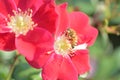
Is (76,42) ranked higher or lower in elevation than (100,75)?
higher

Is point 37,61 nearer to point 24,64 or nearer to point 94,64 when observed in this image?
point 24,64

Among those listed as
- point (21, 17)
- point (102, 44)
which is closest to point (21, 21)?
point (21, 17)

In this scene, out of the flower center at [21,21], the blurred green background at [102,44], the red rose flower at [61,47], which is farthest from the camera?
the blurred green background at [102,44]

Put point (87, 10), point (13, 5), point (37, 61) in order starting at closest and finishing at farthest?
point (37, 61)
point (13, 5)
point (87, 10)

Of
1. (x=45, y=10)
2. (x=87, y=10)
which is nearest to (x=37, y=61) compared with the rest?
(x=45, y=10)

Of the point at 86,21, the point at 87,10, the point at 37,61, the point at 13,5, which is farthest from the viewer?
the point at 87,10

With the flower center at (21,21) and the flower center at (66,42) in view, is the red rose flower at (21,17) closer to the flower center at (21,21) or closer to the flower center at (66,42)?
the flower center at (21,21)

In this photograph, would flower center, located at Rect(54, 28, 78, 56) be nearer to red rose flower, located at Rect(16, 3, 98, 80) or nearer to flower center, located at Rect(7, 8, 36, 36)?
red rose flower, located at Rect(16, 3, 98, 80)

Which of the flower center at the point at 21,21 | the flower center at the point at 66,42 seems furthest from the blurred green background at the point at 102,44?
the flower center at the point at 21,21
